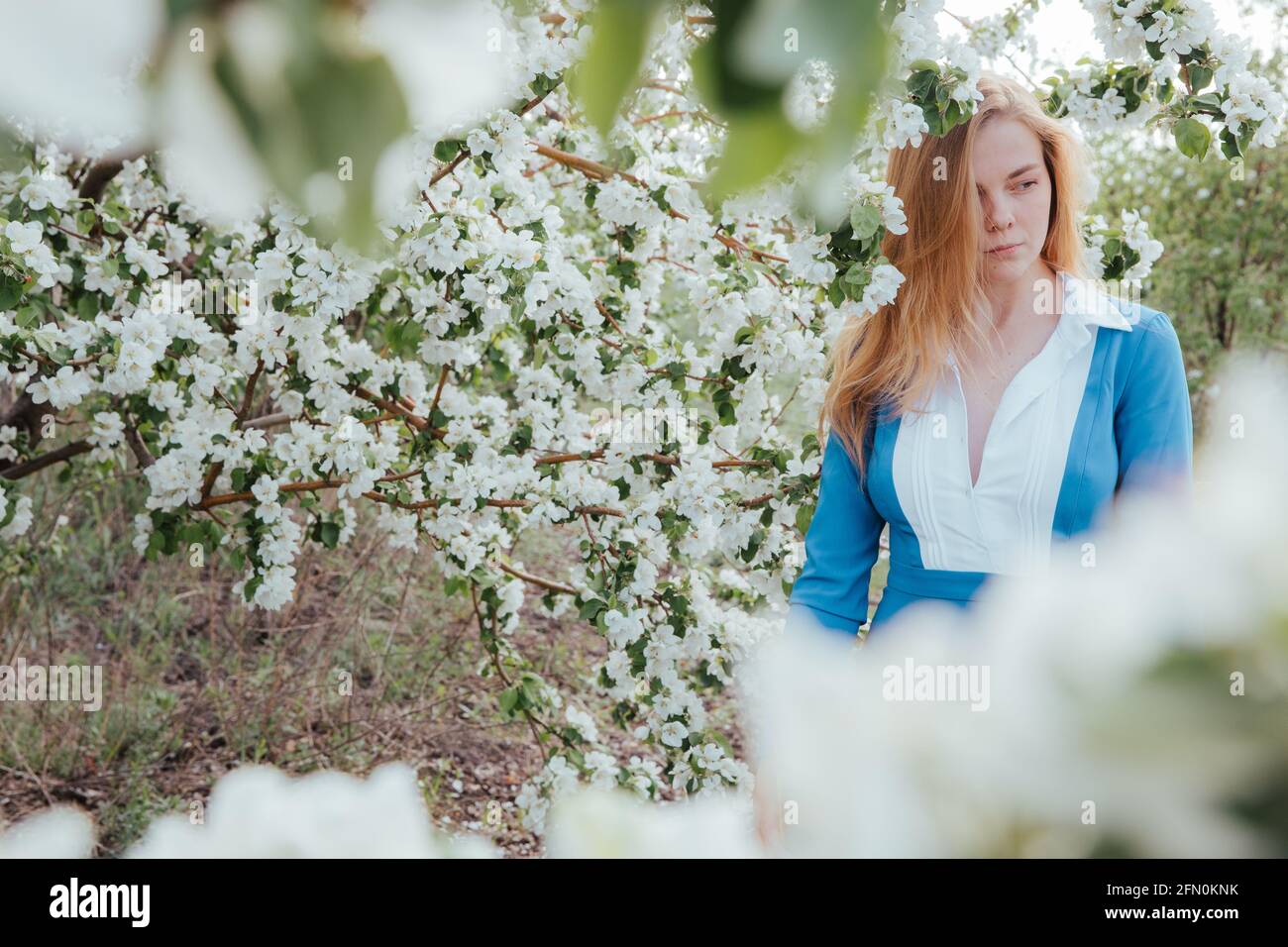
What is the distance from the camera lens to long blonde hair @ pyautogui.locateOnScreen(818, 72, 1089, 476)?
1.97 metres

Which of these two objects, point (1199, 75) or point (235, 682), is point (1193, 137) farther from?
point (235, 682)

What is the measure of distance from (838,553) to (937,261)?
0.59 m

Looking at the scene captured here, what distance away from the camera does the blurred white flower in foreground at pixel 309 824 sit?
417 millimetres

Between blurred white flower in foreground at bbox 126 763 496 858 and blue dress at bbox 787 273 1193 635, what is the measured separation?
4.86 feet

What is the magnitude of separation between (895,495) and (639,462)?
90 cm

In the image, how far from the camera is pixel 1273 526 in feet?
1.10

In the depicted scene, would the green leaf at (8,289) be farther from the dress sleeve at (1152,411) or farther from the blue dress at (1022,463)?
the dress sleeve at (1152,411)

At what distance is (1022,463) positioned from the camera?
5.93 feet

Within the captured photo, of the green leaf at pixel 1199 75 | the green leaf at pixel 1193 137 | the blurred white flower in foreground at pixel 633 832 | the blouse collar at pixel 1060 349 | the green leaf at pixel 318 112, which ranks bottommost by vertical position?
the blurred white flower in foreground at pixel 633 832

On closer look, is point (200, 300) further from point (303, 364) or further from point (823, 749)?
point (823, 749)

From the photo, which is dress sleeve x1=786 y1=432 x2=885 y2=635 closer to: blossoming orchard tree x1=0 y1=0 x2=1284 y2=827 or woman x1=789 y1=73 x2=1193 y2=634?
woman x1=789 y1=73 x2=1193 y2=634

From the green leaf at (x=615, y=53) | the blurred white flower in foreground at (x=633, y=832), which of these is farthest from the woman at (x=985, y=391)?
the green leaf at (x=615, y=53)

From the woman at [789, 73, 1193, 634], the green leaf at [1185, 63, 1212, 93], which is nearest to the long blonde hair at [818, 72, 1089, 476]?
the woman at [789, 73, 1193, 634]
